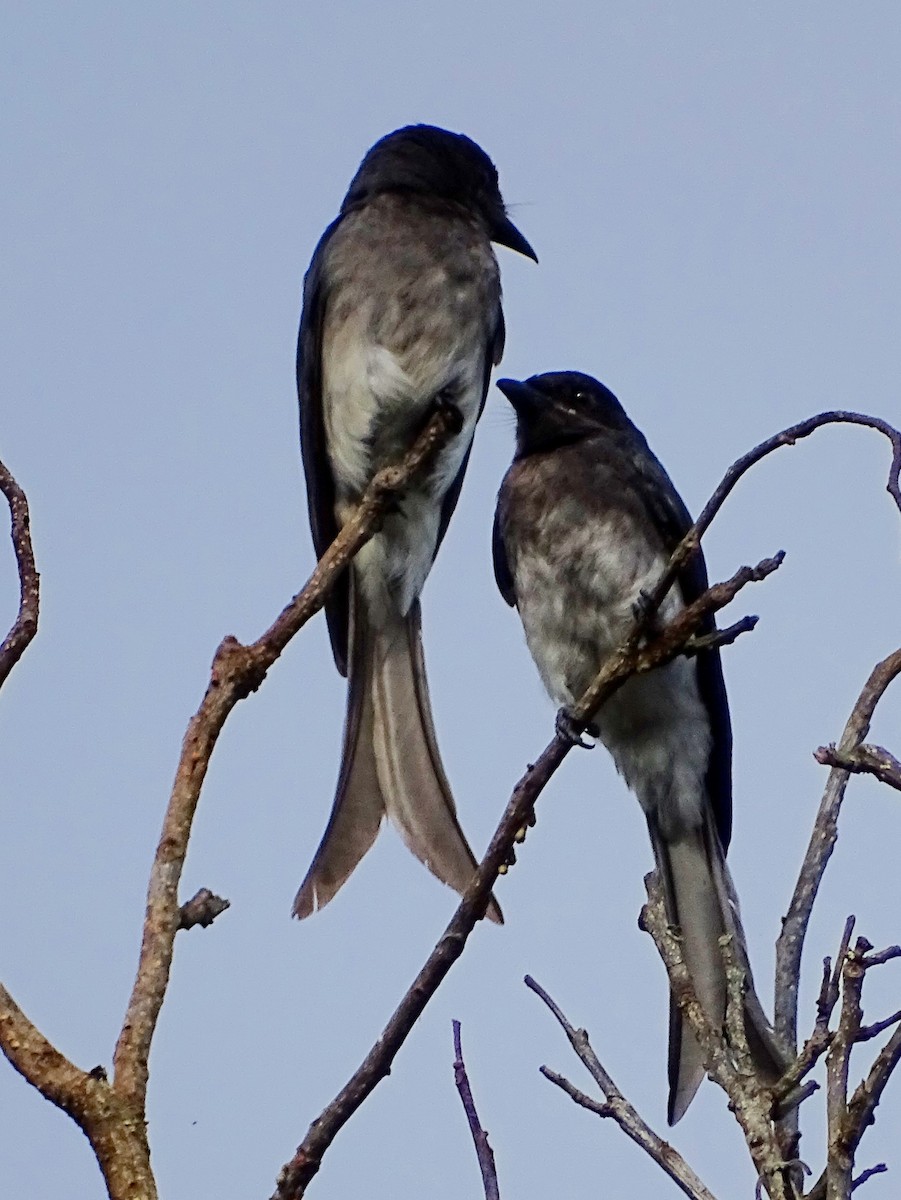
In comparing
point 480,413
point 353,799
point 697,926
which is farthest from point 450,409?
point 697,926

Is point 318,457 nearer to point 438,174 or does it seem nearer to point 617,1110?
point 438,174

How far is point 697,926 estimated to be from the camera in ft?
16.5

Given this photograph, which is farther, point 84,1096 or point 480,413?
point 480,413

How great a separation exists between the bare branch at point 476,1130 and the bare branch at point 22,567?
1.14 meters

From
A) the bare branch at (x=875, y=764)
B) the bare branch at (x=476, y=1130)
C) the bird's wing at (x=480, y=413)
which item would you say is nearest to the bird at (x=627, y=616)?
the bird's wing at (x=480, y=413)

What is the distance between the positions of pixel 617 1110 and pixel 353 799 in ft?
4.85

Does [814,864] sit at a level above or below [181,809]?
above

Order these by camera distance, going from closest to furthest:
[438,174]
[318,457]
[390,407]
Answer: [390,407] → [318,457] → [438,174]

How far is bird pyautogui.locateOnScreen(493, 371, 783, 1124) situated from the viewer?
4977mm

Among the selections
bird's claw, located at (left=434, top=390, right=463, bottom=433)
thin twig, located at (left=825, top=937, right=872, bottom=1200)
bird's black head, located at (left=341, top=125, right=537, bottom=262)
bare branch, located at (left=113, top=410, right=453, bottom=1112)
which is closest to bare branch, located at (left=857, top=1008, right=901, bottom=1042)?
thin twig, located at (left=825, top=937, right=872, bottom=1200)

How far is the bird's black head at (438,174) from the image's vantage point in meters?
5.76

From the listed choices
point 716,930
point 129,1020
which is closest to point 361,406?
point 716,930

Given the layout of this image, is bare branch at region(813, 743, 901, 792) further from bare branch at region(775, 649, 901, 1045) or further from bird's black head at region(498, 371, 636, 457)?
bird's black head at region(498, 371, 636, 457)

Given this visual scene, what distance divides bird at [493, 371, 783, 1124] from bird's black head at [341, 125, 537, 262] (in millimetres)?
809
